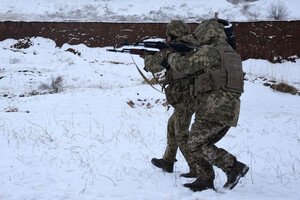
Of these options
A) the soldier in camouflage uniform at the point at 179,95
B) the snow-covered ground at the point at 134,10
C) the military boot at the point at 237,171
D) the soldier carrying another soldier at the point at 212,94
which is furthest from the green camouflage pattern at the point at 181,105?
the snow-covered ground at the point at 134,10

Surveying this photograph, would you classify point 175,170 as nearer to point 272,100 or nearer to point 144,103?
point 144,103

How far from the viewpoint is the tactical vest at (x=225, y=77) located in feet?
9.29

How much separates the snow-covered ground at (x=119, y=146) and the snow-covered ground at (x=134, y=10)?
19.0 metres

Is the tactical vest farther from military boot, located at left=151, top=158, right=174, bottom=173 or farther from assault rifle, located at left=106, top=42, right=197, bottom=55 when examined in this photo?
military boot, located at left=151, top=158, right=174, bottom=173

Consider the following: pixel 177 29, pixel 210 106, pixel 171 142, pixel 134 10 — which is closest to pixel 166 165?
pixel 171 142

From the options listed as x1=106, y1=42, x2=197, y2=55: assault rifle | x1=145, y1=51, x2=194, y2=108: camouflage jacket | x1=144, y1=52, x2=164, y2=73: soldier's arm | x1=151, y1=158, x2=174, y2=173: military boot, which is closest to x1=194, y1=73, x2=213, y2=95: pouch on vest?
x1=106, y1=42, x2=197, y2=55: assault rifle

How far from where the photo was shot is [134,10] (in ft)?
99.8

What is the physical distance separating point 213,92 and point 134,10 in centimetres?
2955

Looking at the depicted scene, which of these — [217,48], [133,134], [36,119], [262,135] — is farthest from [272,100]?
[36,119]

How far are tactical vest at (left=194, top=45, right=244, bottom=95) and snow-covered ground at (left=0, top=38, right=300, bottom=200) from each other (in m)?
1.20

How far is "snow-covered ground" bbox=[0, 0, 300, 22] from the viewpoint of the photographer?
1115 inches

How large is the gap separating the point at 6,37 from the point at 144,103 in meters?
18.9

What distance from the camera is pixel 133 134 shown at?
18.8ft

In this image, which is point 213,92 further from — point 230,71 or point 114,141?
point 114,141
